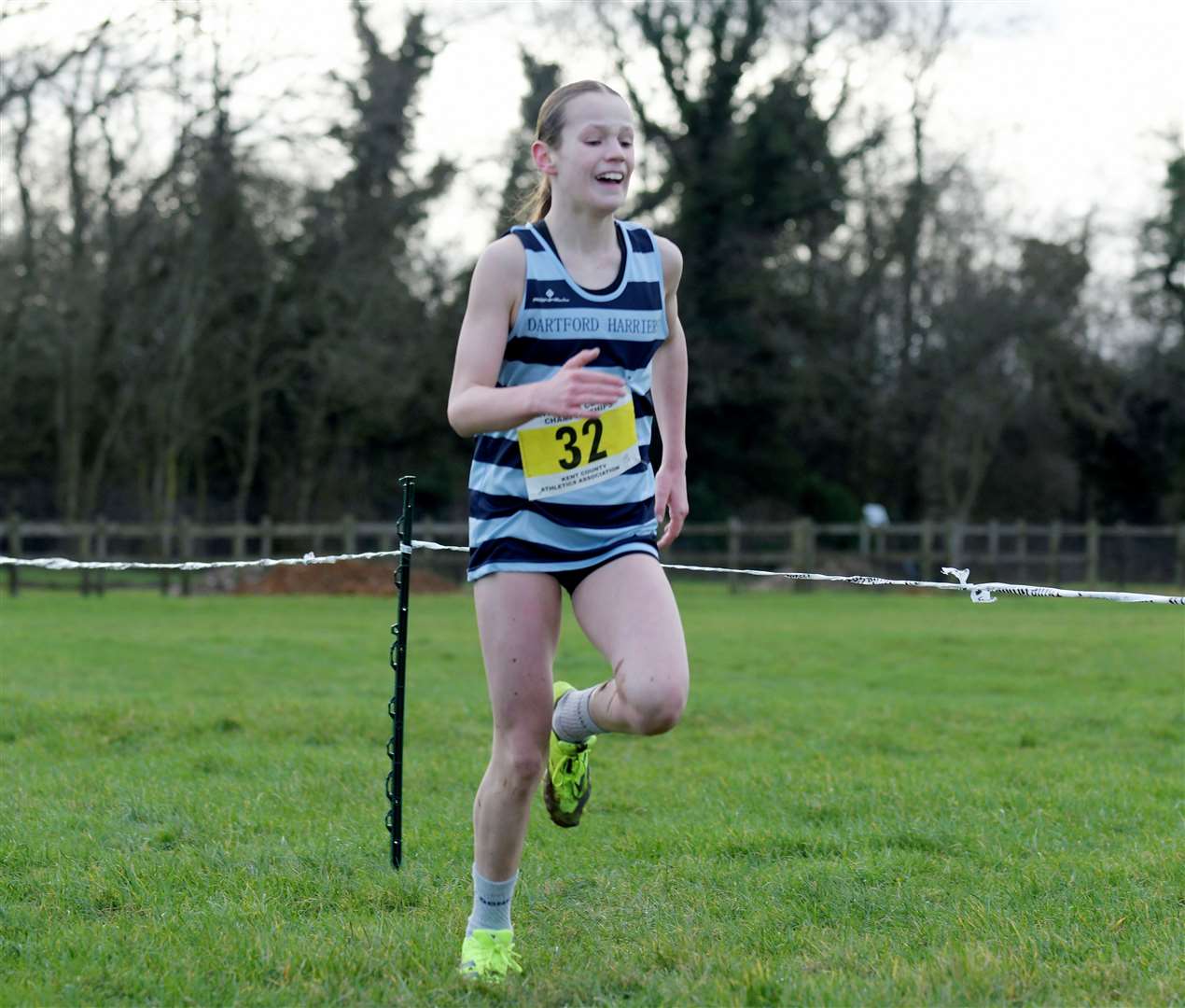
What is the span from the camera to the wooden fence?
29.1 m

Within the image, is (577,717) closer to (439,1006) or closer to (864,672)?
(439,1006)

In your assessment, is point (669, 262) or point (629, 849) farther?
point (629, 849)

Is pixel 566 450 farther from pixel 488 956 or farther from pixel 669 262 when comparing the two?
pixel 488 956

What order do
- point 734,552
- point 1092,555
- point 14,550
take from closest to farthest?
point 14,550 < point 734,552 < point 1092,555

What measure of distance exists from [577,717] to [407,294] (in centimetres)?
3278

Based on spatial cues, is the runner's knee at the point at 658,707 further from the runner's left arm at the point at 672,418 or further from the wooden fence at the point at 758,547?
the wooden fence at the point at 758,547

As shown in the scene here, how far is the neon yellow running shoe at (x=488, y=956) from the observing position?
3953mm

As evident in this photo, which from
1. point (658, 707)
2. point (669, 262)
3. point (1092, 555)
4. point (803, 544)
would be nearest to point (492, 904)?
point (658, 707)

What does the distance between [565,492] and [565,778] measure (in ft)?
3.55

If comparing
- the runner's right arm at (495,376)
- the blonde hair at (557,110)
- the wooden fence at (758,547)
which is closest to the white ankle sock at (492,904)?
the runner's right arm at (495,376)

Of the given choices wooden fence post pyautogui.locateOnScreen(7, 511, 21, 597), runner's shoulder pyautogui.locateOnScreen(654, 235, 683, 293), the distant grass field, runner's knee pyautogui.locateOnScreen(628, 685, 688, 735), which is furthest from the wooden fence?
runner's knee pyautogui.locateOnScreen(628, 685, 688, 735)

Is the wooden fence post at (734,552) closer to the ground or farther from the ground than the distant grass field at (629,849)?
farther from the ground

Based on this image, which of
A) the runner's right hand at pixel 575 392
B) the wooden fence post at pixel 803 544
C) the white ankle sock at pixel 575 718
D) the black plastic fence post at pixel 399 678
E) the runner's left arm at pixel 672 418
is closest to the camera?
the runner's right hand at pixel 575 392

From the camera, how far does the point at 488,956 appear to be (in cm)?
399
